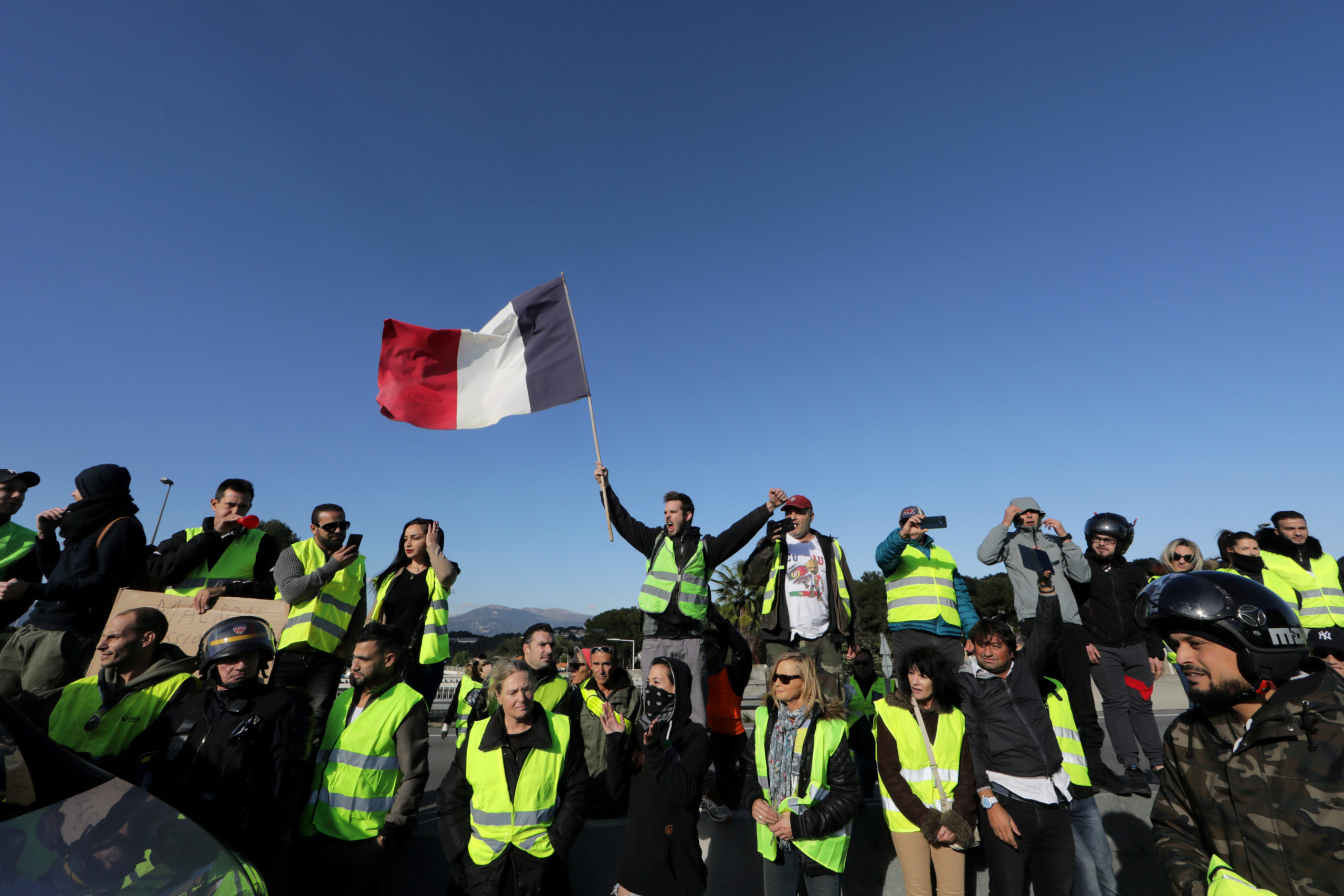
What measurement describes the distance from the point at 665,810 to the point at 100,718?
3122mm

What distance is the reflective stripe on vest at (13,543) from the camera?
4.73 m

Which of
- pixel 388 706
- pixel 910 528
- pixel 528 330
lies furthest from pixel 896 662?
pixel 528 330

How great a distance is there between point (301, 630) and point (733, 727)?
3.66m

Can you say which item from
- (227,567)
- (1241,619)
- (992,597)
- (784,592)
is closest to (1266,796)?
(1241,619)

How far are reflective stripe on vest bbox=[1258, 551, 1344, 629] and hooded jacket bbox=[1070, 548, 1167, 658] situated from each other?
2.92ft

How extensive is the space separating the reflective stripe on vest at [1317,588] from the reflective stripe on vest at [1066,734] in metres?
2.60

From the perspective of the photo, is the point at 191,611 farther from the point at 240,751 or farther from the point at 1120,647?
the point at 1120,647

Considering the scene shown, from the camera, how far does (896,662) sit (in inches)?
203

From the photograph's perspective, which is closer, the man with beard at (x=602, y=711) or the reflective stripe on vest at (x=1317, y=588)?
the man with beard at (x=602, y=711)

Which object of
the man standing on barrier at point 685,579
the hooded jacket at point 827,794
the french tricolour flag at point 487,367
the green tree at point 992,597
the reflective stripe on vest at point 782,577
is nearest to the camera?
the hooded jacket at point 827,794

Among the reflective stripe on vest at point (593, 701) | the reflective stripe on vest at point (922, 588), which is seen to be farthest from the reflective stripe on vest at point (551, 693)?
the reflective stripe on vest at point (922, 588)

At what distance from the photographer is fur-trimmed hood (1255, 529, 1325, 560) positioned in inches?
243

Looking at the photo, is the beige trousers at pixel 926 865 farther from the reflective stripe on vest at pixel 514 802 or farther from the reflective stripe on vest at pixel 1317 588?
the reflective stripe on vest at pixel 1317 588

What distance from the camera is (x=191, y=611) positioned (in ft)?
15.6
